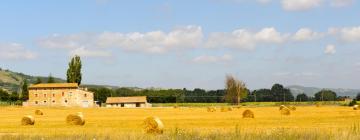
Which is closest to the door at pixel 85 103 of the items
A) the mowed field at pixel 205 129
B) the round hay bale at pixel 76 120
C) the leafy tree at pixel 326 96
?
the leafy tree at pixel 326 96

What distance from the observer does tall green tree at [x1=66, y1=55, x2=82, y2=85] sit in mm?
140500

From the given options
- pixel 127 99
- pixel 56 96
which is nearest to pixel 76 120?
pixel 56 96

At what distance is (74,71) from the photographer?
465 feet

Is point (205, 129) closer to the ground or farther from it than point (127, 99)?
closer to the ground

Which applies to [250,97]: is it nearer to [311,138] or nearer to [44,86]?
[44,86]

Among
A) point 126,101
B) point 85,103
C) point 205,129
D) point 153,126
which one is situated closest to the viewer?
point 205,129

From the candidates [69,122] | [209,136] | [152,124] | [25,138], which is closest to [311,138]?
[209,136]

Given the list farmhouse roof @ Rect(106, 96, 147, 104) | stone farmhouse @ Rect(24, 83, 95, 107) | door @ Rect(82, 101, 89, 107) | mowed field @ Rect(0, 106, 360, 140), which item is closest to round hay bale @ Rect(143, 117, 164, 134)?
mowed field @ Rect(0, 106, 360, 140)

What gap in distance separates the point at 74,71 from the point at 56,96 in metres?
7.53

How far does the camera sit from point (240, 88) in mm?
160500

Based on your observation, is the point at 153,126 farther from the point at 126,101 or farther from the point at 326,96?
the point at 326,96

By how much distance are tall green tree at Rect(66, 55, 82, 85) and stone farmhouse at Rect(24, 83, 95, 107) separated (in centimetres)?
324

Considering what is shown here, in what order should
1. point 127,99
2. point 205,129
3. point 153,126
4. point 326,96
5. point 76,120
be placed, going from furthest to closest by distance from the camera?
point 326,96
point 127,99
point 76,120
point 153,126
point 205,129

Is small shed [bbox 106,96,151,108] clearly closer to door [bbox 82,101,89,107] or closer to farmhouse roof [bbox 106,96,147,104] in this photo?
farmhouse roof [bbox 106,96,147,104]
